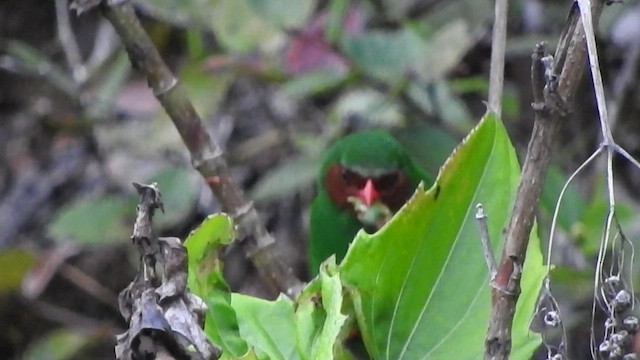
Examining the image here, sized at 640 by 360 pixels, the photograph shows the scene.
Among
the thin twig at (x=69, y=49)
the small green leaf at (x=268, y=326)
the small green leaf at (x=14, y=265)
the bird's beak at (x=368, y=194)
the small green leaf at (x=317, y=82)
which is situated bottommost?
the bird's beak at (x=368, y=194)

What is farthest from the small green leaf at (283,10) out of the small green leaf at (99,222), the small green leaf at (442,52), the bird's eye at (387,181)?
the small green leaf at (99,222)

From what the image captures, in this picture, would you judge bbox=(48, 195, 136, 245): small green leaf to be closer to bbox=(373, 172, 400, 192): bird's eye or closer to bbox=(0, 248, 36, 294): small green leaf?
bbox=(0, 248, 36, 294): small green leaf

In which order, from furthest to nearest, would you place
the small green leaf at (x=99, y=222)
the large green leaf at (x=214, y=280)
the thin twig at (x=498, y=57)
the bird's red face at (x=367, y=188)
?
→ the small green leaf at (x=99, y=222) < the bird's red face at (x=367, y=188) < the thin twig at (x=498, y=57) < the large green leaf at (x=214, y=280)

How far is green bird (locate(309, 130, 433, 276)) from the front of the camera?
5.97 ft

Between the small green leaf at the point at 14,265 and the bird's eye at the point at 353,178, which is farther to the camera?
the small green leaf at the point at 14,265

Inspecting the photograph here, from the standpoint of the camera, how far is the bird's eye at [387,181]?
1.82m

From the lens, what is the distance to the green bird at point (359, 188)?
1.82 metres

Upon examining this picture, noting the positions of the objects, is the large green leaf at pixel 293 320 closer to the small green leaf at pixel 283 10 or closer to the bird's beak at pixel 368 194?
the bird's beak at pixel 368 194

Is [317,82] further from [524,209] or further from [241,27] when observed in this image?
[524,209]

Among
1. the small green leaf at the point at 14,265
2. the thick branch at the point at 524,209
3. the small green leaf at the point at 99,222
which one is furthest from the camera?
the small green leaf at the point at 14,265

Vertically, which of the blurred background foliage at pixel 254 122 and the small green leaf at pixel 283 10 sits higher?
the small green leaf at pixel 283 10

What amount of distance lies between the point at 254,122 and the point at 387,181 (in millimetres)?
1028

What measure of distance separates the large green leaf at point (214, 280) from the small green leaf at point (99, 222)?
1.40 m

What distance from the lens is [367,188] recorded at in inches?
73.0
